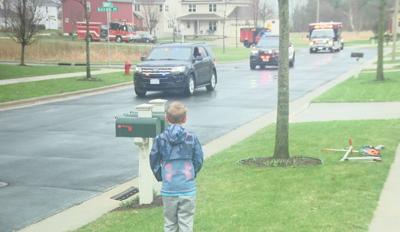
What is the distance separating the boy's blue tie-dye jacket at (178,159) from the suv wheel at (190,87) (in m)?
15.6

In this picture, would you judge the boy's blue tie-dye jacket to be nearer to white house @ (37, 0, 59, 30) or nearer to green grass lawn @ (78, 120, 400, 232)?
green grass lawn @ (78, 120, 400, 232)

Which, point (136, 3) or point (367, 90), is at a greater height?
point (136, 3)

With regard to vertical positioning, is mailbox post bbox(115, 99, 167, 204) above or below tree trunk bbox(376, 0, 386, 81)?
below

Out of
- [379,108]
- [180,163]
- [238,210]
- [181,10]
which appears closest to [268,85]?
[379,108]

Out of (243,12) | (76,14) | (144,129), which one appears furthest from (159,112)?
(243,12)

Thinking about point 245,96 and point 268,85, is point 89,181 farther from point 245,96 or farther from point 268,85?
point 268,85

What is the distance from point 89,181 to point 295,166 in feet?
8.88

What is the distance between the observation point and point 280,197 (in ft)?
22.0

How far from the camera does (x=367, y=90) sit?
62.4 feet

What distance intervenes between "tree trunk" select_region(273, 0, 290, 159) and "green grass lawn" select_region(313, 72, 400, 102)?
854cm

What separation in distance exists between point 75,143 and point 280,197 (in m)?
5.58

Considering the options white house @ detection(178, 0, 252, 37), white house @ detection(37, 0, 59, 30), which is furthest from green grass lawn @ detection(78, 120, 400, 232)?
white house @ detection(37, 0, 59, 30)

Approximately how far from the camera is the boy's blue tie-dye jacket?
4.83m

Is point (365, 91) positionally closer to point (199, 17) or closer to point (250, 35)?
point (250, 35)
